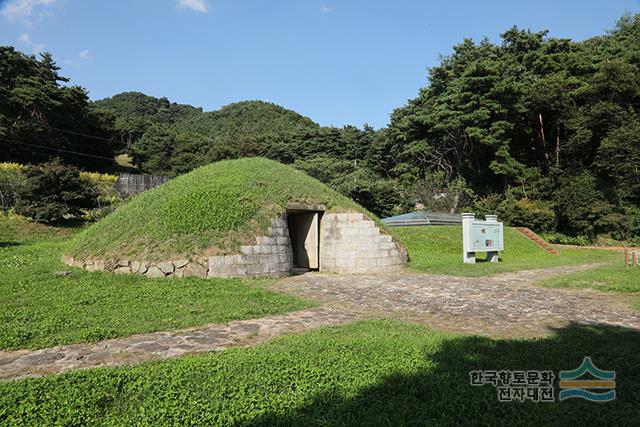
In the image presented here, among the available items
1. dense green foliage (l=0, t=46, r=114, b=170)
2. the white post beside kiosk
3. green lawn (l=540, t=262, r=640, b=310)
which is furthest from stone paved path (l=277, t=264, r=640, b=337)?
dense green foliage (l=0, t=46, r=114, b=170)

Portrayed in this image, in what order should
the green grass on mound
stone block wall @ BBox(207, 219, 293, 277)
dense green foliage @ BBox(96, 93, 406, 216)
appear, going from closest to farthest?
stone block wall @ BBox(207, 219, 293, 277), the green grass on mound, dense green foliage @ BBox(96, 93, 406, 216)

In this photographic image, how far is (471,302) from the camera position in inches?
324

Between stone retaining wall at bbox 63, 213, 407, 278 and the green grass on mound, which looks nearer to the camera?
stone retaining wall at bbox 63, 213, 407, 278

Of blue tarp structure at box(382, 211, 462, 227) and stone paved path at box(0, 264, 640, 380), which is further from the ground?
blue tarp structure at box(382, 211, 462, 227)

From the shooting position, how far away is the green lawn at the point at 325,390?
3.17m

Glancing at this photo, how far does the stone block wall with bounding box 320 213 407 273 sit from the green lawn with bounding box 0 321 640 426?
8.85m

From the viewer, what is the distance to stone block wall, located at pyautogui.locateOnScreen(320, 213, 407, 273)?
13.8m

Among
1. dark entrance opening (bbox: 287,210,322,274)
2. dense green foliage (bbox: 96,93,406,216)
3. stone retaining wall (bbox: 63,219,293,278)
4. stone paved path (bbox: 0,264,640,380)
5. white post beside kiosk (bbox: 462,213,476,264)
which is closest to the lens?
stone paved path (bbox: 0,264,640,380)

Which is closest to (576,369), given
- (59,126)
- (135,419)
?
(135,419)

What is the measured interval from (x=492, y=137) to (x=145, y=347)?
1218 inches

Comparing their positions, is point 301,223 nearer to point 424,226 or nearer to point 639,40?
point 424,226

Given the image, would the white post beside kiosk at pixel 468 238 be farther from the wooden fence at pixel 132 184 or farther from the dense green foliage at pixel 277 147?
the wooden fence at pixel 132 184

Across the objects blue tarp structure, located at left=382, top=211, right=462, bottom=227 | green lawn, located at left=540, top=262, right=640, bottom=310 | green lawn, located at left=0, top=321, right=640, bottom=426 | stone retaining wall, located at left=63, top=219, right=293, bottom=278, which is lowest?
green lawn, located at left=540, top=262, right=640, bottom=310

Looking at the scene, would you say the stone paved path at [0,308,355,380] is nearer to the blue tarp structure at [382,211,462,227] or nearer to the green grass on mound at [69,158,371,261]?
the green grass on mound at [69,158,371,261]
